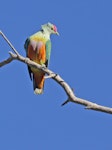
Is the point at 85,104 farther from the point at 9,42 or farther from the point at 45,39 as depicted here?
the point at 45,39

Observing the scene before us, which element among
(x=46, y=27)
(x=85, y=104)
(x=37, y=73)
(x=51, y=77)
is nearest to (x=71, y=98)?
(x=85, y=104)

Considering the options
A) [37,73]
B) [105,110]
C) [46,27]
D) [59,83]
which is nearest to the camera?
[105,110]

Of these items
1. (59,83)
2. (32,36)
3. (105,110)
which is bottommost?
(105,110)

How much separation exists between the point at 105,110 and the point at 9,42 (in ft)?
4.18

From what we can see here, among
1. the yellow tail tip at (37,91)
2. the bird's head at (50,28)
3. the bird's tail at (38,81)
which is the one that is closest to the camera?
the yellow tail tip at (37,91)

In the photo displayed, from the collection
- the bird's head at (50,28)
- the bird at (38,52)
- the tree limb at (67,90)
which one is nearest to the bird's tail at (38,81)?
the bird at (38,52)

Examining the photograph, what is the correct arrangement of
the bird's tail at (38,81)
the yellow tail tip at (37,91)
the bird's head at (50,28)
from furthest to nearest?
the bird's head at (50,28) → the bird's tail at (38,81) → the yellow tail tip at (37,91)

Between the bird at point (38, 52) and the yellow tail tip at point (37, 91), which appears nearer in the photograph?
the yellow tail tip at point (37, 91)

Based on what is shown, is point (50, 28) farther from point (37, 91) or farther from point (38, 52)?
point (37, 91)

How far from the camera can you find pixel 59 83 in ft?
18.6

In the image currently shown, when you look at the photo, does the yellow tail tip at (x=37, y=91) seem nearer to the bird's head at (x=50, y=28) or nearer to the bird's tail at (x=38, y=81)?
the bird's tail at (x=38, y=81)

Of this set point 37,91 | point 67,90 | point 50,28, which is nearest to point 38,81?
point 37,91

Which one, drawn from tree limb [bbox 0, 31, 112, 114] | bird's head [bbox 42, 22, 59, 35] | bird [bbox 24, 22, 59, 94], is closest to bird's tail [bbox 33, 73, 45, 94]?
bird [bbox 24, 22, 59, 94]

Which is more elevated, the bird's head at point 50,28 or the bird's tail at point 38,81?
the bird's head at point 50,28
